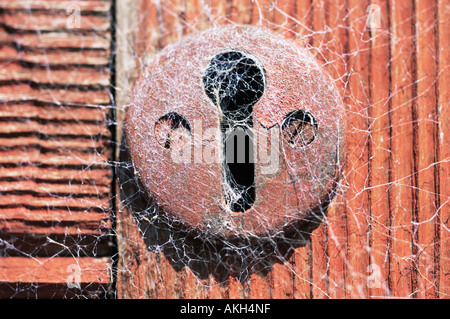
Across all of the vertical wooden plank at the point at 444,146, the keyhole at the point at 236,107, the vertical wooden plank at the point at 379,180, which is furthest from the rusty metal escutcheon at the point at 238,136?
the vertical wooden plank at the point at 444,146

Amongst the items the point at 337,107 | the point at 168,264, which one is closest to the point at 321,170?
the point at 337,107

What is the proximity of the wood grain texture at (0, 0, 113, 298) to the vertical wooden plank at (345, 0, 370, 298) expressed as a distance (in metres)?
0.52

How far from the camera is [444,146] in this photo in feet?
2.54

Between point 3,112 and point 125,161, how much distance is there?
29 centimetres

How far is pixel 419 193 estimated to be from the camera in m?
0.77

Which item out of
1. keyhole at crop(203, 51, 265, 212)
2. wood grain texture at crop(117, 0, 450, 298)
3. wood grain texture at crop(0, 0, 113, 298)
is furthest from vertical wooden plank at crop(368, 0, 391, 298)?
wood grain texture at crop(0, 0, 113, 298)

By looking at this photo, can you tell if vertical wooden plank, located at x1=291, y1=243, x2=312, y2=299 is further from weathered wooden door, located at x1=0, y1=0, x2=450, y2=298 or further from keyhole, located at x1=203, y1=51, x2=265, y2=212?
keyhole, located at x1=203, y1=51, x2=265, y2=212

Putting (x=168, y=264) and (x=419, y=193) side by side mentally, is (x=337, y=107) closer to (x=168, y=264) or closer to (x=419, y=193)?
(x=419, y=193)

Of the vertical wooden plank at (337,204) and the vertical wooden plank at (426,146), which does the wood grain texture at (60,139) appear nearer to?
the vertical wooden plank at (337,204)

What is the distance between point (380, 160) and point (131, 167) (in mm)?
527

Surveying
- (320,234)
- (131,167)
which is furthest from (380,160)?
(131,167)

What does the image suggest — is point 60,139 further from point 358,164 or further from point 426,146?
point 426,146

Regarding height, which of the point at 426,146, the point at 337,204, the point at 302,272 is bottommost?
the point at 302,272

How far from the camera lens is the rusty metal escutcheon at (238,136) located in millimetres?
697
